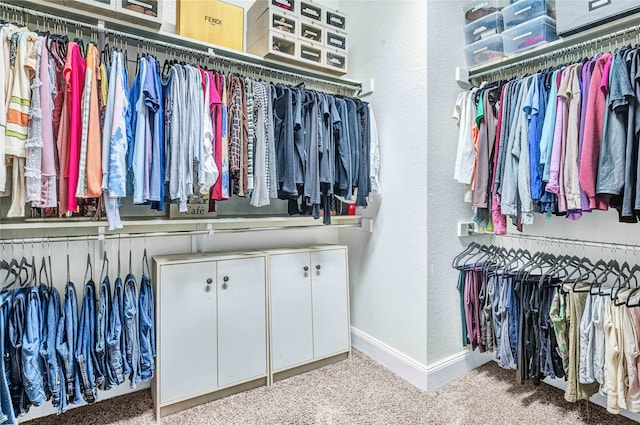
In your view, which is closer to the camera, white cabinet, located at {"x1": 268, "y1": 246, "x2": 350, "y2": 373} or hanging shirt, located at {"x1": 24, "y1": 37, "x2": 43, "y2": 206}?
hanging shirt, located at {"x1": 24, "y1": 37, "x2": 43, "y2": 206}

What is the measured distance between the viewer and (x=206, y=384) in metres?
1.95

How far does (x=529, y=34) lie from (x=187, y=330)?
2.54 m

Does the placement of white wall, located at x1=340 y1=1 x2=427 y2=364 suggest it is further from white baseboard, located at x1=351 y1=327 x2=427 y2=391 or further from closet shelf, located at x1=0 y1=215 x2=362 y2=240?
closet shelf, located at x1=0 y1=215 x2=362 y2=240

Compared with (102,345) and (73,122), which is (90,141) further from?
(102,345)

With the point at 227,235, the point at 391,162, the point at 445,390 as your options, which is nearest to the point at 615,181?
the point at 391,162

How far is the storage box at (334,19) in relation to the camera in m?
2.37

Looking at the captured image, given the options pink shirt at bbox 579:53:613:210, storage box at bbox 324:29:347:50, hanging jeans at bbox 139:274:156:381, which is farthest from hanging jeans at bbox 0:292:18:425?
pink shirt at bbox 579:53:613:210

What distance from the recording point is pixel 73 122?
1.52 meters

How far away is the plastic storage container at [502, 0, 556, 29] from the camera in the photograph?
1.94 m

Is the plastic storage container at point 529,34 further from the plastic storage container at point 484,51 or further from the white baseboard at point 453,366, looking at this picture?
the white baseboard at point 453,366

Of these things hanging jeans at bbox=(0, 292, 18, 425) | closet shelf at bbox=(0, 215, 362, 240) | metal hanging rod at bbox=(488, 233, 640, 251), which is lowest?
hanging jeans at bbox=(0, 292, 18, 425)

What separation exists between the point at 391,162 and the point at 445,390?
4.84ft

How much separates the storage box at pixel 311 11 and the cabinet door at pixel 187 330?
5.61ft

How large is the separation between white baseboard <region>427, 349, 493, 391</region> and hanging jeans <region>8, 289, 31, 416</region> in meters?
2.06
